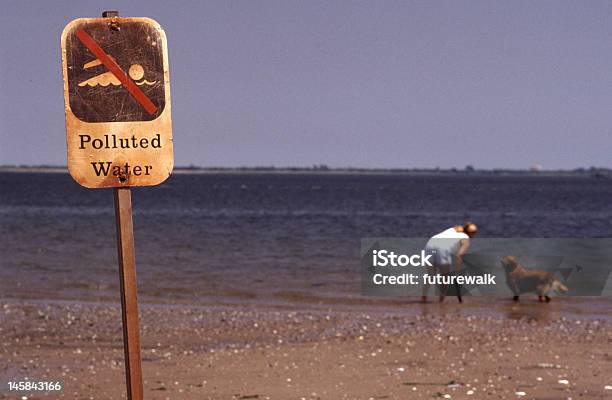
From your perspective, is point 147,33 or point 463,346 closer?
point 147,33

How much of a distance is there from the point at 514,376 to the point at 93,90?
340 inches

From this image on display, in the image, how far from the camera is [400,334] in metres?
15.9

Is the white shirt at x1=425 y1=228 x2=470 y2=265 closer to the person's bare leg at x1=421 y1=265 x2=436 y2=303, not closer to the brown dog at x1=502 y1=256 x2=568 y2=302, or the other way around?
the person's bare leg at x1=421 y1=265 x2=436 y2=303

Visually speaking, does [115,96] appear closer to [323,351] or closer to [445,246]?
[323,351]

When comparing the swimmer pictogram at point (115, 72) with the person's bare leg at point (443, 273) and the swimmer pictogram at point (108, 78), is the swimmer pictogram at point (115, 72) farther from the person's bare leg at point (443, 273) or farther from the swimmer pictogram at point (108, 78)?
the person's bare leg at point (443, 273)

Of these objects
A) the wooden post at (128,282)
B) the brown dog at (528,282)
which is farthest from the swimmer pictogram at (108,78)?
the brown dog at (528,282)

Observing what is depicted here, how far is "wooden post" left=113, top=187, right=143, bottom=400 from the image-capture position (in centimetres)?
464

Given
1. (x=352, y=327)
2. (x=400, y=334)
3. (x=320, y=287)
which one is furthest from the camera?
(x=320, y=287)

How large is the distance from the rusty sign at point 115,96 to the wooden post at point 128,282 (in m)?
0.20

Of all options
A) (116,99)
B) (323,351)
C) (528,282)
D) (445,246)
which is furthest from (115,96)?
(528,282)

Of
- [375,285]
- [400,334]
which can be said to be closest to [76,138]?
[400,334]

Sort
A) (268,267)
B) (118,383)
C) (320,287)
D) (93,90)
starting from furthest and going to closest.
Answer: (268,267), (320,287), (118,383), (93,90)

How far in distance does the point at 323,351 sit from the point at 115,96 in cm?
994

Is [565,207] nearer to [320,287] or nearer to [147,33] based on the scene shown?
[320,287]
